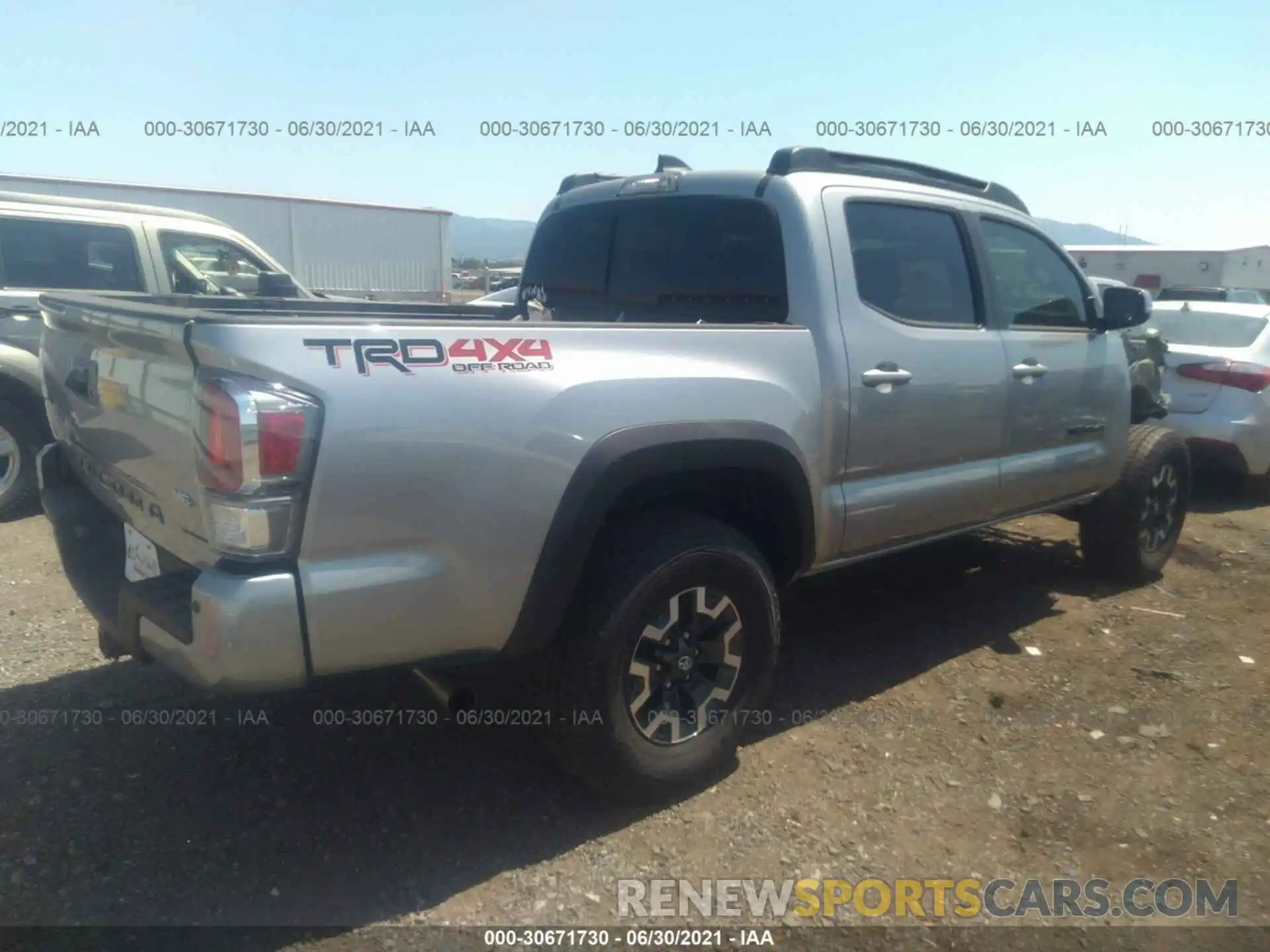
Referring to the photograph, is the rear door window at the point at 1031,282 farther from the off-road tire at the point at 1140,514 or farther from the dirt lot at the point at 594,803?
the dirt lot at the point at 594,803

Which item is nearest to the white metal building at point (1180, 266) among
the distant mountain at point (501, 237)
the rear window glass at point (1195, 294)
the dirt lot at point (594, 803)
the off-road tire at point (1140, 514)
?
the rear window glass at point (1195, 294)

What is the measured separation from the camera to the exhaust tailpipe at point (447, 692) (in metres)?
2.84

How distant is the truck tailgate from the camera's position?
7.97 feet

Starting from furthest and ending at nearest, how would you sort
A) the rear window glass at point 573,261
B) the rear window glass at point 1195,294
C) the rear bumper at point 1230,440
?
the rear window glass at point 1195,294 < the rear bumper at point 1230,440 < the rear window glass at point 573,261

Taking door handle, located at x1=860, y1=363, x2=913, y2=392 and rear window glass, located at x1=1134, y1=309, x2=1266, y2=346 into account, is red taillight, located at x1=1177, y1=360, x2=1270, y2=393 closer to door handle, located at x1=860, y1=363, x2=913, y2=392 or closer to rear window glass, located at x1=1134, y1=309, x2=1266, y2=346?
rear window glass, located at x1=1134, y1=309, x2=1266, y2=346

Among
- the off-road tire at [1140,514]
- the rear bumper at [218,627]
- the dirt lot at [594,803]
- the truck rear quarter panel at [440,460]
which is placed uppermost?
the truck rear quarter panel at [440,460]

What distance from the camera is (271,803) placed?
3.07m

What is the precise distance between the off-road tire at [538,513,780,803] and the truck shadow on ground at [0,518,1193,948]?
0.68ft

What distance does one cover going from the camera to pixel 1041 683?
415 centimetres

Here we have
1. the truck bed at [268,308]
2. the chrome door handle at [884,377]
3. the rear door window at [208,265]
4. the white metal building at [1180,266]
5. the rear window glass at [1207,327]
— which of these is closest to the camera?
the truck bed at [268,308]

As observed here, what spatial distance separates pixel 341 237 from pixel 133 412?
18933 millimetres

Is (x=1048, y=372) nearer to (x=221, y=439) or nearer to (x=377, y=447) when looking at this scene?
(x=377, y=447)

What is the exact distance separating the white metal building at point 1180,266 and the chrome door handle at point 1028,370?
2506 centimetres

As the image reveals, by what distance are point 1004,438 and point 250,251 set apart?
5.68 metres
